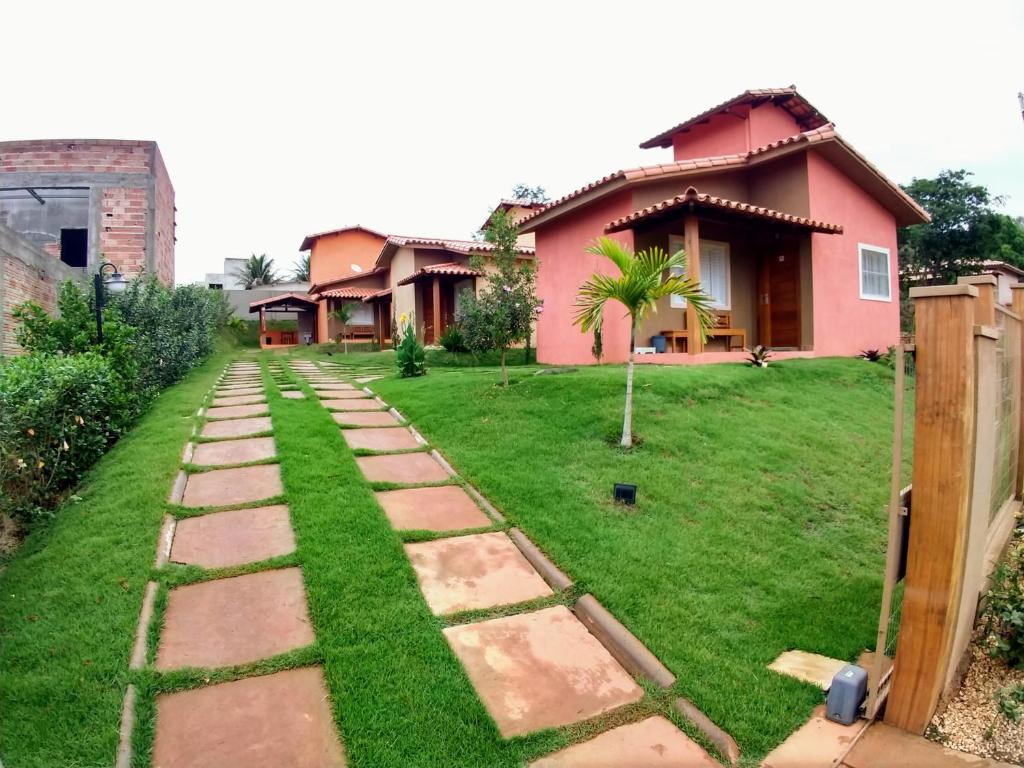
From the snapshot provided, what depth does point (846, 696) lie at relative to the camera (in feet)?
7.75

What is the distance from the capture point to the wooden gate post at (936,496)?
2246mm

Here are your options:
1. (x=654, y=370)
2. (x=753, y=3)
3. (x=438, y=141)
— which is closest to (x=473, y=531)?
(x=654, y=370)

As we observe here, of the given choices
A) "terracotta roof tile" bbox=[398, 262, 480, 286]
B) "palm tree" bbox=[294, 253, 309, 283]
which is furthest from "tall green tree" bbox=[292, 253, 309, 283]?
"terracotta roof tile" bbox=[398, 262, 480, 286]

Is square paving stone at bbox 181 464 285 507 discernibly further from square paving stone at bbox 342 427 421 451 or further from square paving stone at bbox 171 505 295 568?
square paving stone at bbox 342 427 421 451

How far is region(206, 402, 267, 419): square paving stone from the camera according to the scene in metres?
7.17

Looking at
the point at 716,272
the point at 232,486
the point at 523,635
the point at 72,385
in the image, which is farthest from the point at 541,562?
the point at 716,272

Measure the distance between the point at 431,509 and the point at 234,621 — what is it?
5.77 ft

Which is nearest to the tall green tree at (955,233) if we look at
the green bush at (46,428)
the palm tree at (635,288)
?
the palm tree at (635,288)

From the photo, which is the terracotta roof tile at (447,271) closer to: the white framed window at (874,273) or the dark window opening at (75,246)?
the dark window opening at (75,246)

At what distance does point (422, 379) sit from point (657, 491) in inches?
235

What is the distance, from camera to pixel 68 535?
3.72 m

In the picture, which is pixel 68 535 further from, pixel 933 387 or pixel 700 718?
pixel 933 387

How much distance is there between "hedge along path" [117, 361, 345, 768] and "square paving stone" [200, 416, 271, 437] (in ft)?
5.83

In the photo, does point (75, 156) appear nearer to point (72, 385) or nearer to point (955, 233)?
point (72, 385)
